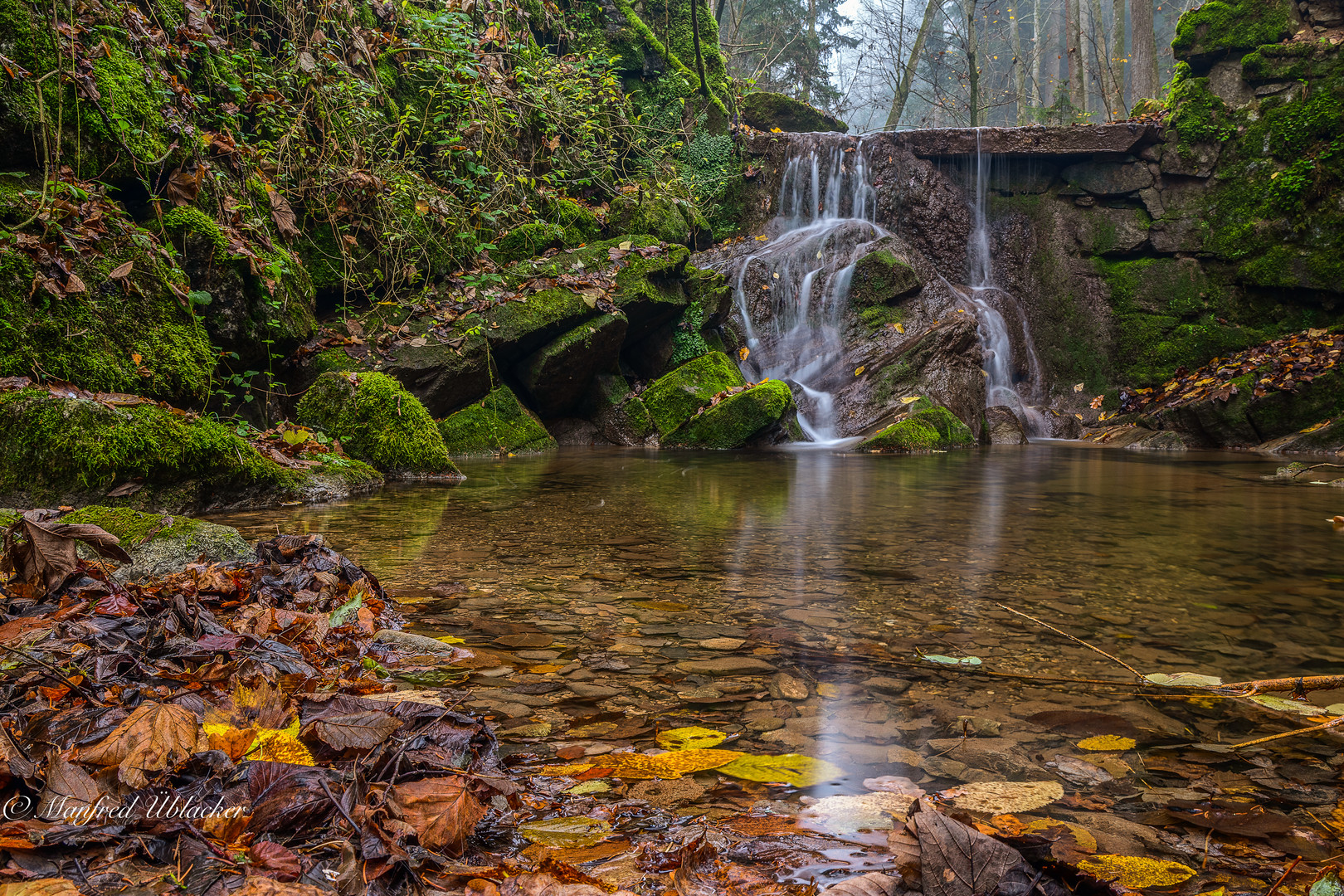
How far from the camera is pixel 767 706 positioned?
69.0 inches

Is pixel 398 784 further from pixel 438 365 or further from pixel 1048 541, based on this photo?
pixel 438 365

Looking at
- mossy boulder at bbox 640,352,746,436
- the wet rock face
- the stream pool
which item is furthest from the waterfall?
the stream pool

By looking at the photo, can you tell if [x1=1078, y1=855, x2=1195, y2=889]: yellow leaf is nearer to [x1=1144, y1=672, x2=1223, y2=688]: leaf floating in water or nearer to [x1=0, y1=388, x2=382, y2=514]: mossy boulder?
[x1=1144, y1=672, x2=1223, y2=688]: leaf floating in water

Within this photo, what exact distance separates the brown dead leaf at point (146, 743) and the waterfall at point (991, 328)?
44.5 ft

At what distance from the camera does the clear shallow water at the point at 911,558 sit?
2.30 meters

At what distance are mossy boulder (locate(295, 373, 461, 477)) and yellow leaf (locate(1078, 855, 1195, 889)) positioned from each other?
6.22m

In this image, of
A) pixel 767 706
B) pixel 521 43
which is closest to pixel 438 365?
pixel 521 43

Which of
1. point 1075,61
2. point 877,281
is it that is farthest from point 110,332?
point 1075,61

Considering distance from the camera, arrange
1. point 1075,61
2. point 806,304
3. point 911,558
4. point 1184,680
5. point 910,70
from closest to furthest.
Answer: point 1184,680, point 911,558, point 806,304, point 910,70, point 1075,61

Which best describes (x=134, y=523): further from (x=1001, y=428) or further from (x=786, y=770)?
(x=1001, y=428)

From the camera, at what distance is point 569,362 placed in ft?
A: 34.3

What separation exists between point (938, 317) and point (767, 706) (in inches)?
527

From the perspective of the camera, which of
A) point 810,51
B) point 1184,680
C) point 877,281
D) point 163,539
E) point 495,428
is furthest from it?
point 810,51

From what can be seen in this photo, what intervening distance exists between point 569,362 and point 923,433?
16.8 feet
